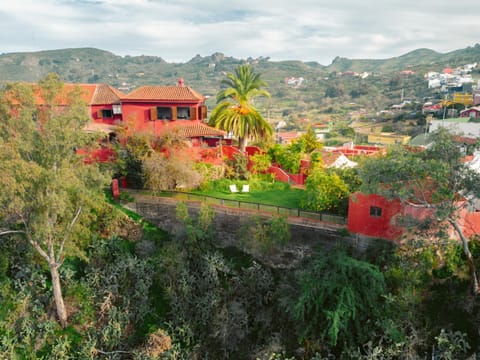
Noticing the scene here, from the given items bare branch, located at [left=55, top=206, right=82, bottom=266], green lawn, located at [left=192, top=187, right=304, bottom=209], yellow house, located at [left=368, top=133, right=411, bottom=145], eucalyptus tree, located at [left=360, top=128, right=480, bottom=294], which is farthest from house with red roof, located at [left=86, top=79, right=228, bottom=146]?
yellow house, located at [left=368, top=133, right=411, bottom=145]

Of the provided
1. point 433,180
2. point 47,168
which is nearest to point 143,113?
point 47,168

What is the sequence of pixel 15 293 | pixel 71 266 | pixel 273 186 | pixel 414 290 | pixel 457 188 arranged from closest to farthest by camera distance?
pixel 457 188 < pixel 414 290 < pixel 15 293 < pixel 71 266 < pixel 273 186

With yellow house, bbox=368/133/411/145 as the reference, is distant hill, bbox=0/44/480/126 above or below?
above

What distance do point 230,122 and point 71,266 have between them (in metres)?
16.4

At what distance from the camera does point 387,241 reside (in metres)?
18.3

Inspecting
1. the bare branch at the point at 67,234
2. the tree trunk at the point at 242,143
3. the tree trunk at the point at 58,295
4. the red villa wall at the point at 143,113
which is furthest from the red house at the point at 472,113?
the tree trunk at the point at 58,295

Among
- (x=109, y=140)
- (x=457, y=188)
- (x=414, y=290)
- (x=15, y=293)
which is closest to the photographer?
(x=457, y=188)

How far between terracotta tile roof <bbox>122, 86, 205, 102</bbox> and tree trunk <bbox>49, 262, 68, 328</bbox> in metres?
15.4

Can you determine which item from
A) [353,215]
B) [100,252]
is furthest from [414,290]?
[100,252]

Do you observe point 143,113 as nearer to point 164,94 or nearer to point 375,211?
point 164,94

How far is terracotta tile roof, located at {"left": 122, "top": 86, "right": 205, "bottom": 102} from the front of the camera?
29.4m

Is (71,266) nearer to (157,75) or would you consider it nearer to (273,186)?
(273,186)

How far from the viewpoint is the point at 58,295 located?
733 inches

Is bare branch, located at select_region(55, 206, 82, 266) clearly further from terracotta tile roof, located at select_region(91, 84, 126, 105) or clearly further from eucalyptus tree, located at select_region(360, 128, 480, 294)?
terracotta tile roof, located at select_region(91, 84, 126, 105)
